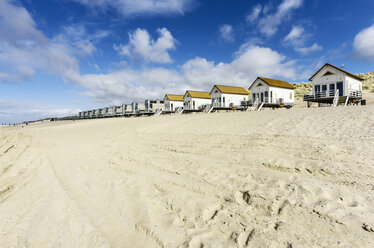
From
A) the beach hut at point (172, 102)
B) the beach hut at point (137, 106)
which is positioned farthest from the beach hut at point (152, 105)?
the beach hut at point (172, 102)

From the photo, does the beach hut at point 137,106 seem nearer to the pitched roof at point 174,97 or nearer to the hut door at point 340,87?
the pitched roof at point 174,97

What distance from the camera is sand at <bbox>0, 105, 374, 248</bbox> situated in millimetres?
3307

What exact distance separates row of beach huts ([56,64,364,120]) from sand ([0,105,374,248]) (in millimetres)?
20174

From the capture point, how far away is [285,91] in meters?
33.9

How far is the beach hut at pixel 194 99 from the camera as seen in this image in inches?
1736

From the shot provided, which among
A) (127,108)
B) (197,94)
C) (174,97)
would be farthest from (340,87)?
(127,108)

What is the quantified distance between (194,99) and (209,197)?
4037cm

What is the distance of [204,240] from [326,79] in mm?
29828

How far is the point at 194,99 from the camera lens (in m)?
44.3

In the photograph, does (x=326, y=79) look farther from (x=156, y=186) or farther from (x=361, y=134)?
(x=156, y=186)

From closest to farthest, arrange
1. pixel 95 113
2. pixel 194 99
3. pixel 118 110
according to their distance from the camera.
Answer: pixel 194 99, pixel 118 110, pixel 95 113

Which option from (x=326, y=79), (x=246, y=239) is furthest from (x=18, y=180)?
(x=326, y=79)

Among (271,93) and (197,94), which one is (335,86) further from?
(197,94)

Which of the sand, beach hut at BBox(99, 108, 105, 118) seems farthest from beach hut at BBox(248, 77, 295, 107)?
beach hut at BBox(99, 108, 105, 118)
